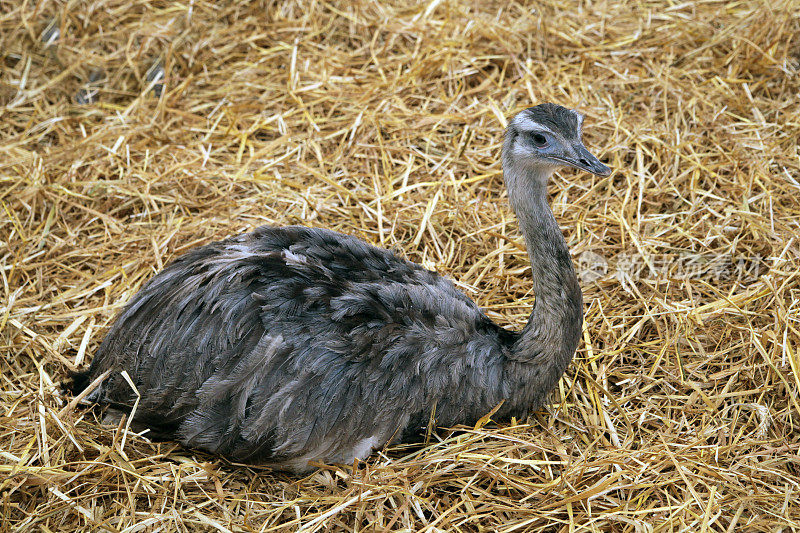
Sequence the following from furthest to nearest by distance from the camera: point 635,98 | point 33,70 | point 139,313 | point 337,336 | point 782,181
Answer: point 33,70 < point 635,98 < point 782,181 < point 139,313 < point 337,336

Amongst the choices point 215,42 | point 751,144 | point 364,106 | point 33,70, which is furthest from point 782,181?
point 33,70

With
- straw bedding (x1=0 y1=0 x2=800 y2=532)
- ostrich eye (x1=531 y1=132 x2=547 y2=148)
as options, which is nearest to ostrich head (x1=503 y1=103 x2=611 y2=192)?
ostrich eye (x1=531 y1=132 x2=547 y2=148)

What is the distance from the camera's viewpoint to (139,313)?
3393 mm

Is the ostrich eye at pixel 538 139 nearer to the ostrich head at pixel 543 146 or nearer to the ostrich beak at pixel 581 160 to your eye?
the ostrich head at pixel 543 146

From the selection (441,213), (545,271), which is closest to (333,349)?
(545,271)

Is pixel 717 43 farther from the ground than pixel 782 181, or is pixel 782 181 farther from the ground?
pixel 717 43

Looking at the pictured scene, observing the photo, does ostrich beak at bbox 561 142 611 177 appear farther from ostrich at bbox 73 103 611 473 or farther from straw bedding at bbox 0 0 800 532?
straw bedding at bbox 0 0 800 532

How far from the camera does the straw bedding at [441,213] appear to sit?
3.07 meters

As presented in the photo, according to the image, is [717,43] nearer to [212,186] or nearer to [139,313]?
[212,186]

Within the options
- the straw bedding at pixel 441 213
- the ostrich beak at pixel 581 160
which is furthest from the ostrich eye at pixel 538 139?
the straw bedding at pixel 441 213

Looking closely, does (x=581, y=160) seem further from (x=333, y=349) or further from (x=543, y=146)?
(x=333, y=349)

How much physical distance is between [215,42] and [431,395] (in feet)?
11.1

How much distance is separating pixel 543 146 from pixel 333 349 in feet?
3.59

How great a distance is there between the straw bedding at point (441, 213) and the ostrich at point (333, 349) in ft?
0.47
